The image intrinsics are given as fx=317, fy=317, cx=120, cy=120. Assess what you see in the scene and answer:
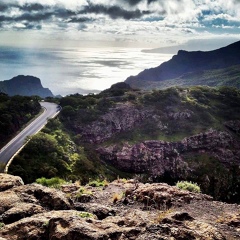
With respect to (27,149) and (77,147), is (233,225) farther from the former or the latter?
(77,147)

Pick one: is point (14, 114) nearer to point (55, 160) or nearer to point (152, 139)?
point (55, 160)

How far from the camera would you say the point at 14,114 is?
76125 mm

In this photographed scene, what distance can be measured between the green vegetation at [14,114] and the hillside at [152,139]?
7389 mm

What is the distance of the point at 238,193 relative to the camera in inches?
2884

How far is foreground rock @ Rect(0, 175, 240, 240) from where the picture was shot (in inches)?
444

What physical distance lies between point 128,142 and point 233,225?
69990 mm

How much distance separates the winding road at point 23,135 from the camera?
2196 inches

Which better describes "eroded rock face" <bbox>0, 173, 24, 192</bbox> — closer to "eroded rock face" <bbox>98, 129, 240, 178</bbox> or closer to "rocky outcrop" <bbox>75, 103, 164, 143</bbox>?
"eroded rock face" <bbox>98, 129, 240, 178</bbox>

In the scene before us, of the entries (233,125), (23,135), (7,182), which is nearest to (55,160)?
(23,135)

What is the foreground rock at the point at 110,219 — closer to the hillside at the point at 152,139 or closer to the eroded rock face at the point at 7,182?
the eroded rock face at the point at 7,182

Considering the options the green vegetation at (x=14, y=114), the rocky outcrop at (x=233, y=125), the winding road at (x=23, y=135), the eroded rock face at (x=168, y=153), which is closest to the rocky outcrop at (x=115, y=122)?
the eroded rock face at (x=168, y=153)

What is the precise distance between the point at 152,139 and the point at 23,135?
35441 millimetres

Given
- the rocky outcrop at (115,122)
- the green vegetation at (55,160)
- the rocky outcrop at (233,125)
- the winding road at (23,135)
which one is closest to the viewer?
the green vegetation at (55,160)

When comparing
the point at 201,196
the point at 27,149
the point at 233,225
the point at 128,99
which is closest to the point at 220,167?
the point at 128,99
